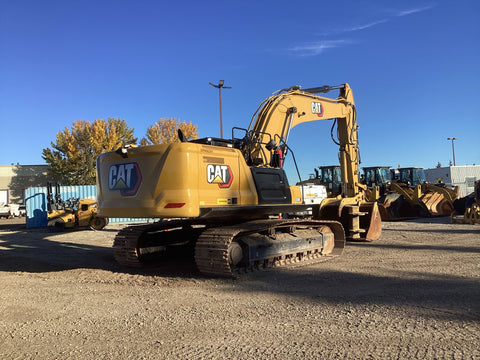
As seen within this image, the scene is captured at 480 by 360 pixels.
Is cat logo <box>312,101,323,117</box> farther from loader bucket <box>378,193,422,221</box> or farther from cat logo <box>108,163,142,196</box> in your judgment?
loader bucket <box>378,193,422,221</box>

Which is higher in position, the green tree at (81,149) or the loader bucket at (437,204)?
the green tree at (81,149)

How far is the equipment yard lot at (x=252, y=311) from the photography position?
3549 mm

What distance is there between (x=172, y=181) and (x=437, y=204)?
52.0 ft

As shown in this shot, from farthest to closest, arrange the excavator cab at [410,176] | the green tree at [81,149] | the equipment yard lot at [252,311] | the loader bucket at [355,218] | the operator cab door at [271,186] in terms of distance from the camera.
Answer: the green tree at [81,149] → the excavator cab at [410,176] → the loader bucket at [355,218] → the operator cab door at [271,186] → the equipment yard lot at [252,311]

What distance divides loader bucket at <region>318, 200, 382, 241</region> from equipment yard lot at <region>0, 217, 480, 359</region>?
1674 millimetres

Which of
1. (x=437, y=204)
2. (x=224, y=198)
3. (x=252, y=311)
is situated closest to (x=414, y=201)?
(x=437, y=204)

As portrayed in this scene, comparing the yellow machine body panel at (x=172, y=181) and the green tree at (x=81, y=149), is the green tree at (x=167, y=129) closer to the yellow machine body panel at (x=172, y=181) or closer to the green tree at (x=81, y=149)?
the green tree at (x=81, y=149)

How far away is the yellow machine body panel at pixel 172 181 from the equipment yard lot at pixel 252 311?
126cm

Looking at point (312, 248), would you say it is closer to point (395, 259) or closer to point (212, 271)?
point (395, 259)

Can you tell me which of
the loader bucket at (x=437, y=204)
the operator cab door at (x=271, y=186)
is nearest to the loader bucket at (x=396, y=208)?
the loader bucket at (x=437, y=204)

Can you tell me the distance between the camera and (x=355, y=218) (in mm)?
9812

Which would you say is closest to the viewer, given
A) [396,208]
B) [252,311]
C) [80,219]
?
[252,311]

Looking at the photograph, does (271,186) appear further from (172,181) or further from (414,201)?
(414,201)

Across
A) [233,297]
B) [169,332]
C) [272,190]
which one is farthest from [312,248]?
[169,332]
